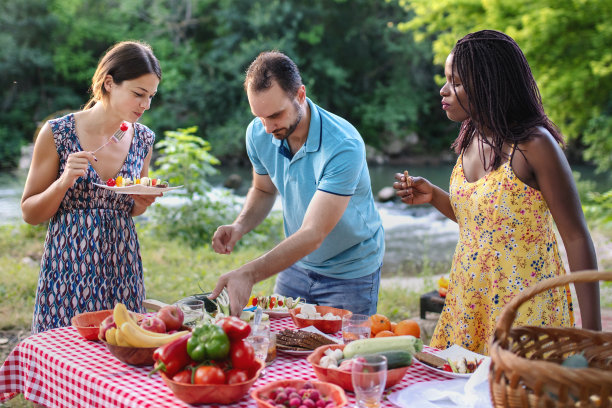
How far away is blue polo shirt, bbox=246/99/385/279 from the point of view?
2.72 m

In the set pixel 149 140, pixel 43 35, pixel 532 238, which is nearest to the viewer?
pixel 532 238

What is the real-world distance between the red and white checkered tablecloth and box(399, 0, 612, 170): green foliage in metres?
9.94

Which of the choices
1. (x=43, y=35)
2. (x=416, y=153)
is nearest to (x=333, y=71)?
(x=416, y=153)

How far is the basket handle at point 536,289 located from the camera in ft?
4.77

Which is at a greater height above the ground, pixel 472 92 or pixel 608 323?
pixel 472 92

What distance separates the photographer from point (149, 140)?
3127 mm

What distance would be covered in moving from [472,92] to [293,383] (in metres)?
1.17

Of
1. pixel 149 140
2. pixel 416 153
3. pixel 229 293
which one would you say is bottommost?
pixel 229 293

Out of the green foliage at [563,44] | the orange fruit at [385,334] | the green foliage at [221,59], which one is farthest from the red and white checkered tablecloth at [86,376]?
the green foliage at [221,59]

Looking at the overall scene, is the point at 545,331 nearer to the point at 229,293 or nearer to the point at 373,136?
the point at 229,293

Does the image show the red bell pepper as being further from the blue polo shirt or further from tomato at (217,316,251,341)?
the blue polo shirt

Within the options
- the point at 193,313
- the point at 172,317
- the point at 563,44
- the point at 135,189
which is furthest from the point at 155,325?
the point at 563,44

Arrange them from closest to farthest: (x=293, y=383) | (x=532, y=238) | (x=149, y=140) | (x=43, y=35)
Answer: (x=293, y=383) < (x=532, y=238) < (x=149, y=140) < (x=43, y=35)

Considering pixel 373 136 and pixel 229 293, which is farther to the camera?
pixel 373 136
